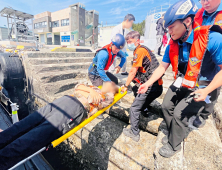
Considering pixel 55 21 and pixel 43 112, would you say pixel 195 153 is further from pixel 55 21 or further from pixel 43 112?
pixel 55 21

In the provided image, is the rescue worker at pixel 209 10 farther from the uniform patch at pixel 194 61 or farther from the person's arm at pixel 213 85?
the person's arm at pixel 213 85

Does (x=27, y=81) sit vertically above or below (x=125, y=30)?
below

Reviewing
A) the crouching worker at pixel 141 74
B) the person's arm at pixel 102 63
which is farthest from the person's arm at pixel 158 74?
the person's arm at pixel 102 63

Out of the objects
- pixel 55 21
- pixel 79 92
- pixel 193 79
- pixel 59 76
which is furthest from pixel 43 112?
pixel 55 21

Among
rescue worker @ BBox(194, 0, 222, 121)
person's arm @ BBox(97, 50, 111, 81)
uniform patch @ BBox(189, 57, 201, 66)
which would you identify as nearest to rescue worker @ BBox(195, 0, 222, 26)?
rescue worker @ BBox(194, 0, 222, 121)

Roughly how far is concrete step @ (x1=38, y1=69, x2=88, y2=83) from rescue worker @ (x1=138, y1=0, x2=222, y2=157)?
13.8 ft

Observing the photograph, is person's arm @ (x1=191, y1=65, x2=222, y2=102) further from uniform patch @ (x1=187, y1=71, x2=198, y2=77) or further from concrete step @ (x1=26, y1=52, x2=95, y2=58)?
concrete step @ (x1=26, y1=52, x2=95, y2=58)

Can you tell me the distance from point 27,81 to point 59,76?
1.75 metres

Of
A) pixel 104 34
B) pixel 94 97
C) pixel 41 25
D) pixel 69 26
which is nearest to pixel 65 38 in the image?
pixel 69 26

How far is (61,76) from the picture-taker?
4.91 meters

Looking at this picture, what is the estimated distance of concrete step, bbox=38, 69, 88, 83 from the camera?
4.47 metres

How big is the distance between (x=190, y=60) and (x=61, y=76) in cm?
459

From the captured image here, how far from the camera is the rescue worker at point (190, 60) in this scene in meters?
1.36

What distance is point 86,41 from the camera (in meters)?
36.2
